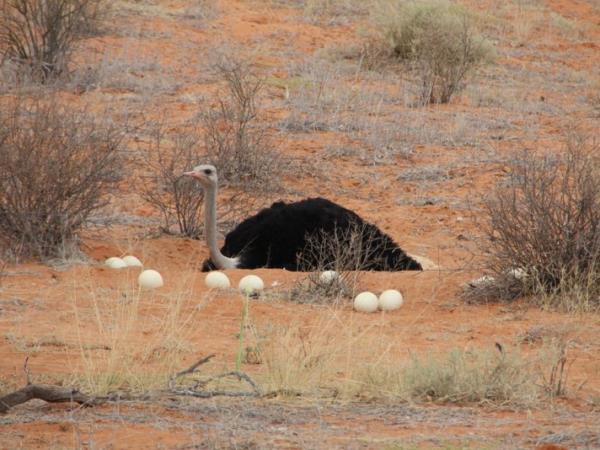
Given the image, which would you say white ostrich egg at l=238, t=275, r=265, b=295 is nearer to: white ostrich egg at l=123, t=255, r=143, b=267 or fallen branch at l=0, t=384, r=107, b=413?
white ostrich egg at l=123, t=255, r=143, b=267

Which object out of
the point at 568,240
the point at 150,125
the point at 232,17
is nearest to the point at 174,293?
the point at 568,240

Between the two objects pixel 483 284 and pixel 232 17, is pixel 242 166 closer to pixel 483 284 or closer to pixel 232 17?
pixel 483 284

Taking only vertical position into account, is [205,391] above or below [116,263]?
above

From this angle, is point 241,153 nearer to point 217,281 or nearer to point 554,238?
point 217,281

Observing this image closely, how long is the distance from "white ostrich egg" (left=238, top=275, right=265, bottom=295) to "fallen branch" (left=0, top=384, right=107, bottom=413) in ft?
10.3

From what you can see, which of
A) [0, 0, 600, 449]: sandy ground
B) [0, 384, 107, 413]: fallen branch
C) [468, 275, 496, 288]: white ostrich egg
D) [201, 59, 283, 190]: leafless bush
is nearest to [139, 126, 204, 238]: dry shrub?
[0, 0, 600, 449]: sandy ground

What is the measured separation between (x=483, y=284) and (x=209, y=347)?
7.89ft

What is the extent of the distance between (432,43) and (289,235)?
31.0ft

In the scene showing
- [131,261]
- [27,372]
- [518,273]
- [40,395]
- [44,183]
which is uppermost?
[40,395]

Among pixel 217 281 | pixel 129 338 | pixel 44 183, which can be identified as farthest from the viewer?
pixel 44 183

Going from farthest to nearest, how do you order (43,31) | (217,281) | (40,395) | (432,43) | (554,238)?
1. (432,43)
2. (43,31)
3. (217,281)
4. (554,238)
5. (40,395)

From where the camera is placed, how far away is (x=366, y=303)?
26.4ft

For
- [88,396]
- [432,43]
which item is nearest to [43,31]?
[432,43]

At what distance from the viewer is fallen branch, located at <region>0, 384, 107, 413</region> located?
505 centimetres
